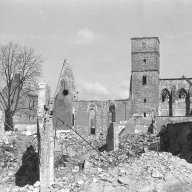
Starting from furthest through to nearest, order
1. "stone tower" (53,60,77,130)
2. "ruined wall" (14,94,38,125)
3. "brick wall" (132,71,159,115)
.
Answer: "brick wall" (132,71,159,115) < "ruined wall" (14,94,38,125) < "stone tower" (53,60,77,130)

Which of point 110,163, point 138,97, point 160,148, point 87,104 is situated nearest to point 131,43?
point 138,97

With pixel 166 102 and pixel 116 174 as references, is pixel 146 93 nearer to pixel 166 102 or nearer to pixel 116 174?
pixel 166 102

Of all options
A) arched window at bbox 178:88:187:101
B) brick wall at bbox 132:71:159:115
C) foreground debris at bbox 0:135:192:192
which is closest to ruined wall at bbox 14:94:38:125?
brick wall at bbox 132:71:159:115

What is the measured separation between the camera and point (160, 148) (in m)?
25.4

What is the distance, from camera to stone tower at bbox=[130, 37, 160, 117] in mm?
43094

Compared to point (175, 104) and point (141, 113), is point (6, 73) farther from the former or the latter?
point (175, 104)

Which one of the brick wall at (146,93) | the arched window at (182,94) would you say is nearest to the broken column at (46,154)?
the brick wall at (146,93)

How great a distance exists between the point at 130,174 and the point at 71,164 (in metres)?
3.02

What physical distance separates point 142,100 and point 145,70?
10.0ft

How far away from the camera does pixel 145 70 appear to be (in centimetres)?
4344

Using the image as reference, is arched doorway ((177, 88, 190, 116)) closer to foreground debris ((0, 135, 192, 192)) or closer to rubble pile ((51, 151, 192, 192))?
foreground debris ((0, 135, 192, 192))

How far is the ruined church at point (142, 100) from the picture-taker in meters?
39.5

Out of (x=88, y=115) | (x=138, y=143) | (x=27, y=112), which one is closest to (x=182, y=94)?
(x=88, y=115)

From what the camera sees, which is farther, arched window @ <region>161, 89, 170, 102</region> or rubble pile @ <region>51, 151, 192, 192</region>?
arched window @ <region>161, 89, 170, 102</region>
